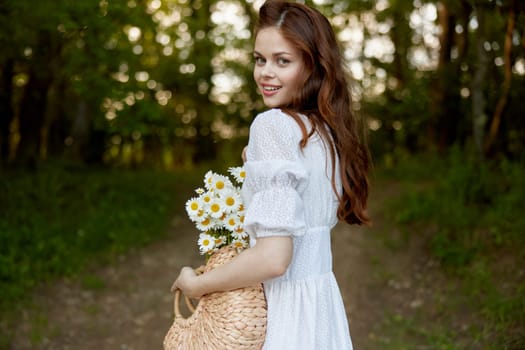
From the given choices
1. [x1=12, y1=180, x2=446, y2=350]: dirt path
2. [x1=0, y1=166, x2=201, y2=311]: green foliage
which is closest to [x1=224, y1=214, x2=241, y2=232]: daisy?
[x1=12, y1=180, x2=446, y2=350]: dirt path

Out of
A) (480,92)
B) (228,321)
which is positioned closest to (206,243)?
(228,321)

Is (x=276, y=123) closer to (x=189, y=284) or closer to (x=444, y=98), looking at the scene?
(x=189, y=284)

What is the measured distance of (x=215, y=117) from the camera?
11234 millimetres

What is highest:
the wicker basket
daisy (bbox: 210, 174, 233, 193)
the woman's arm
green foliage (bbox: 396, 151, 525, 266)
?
daisy (bbox: 210, 174, 233, 193)

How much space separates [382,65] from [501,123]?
11.8ft

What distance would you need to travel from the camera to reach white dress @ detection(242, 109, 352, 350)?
1529mm

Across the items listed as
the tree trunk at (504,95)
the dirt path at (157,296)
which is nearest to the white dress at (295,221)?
the dirt path at (157,296)

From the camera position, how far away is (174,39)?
9.74 meters

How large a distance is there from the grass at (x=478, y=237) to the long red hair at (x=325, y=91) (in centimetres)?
275

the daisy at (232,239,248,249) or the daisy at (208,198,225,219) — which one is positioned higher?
the daisy at (208,198,225,219)

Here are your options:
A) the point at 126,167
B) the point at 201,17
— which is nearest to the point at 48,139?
the point at 126,167

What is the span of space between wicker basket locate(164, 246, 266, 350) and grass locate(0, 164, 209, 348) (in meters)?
3.18

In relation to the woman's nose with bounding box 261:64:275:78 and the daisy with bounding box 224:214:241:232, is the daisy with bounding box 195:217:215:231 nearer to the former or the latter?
the daisy with bounding box 224:214:241:232

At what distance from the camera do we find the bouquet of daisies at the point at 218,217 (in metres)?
1.87
